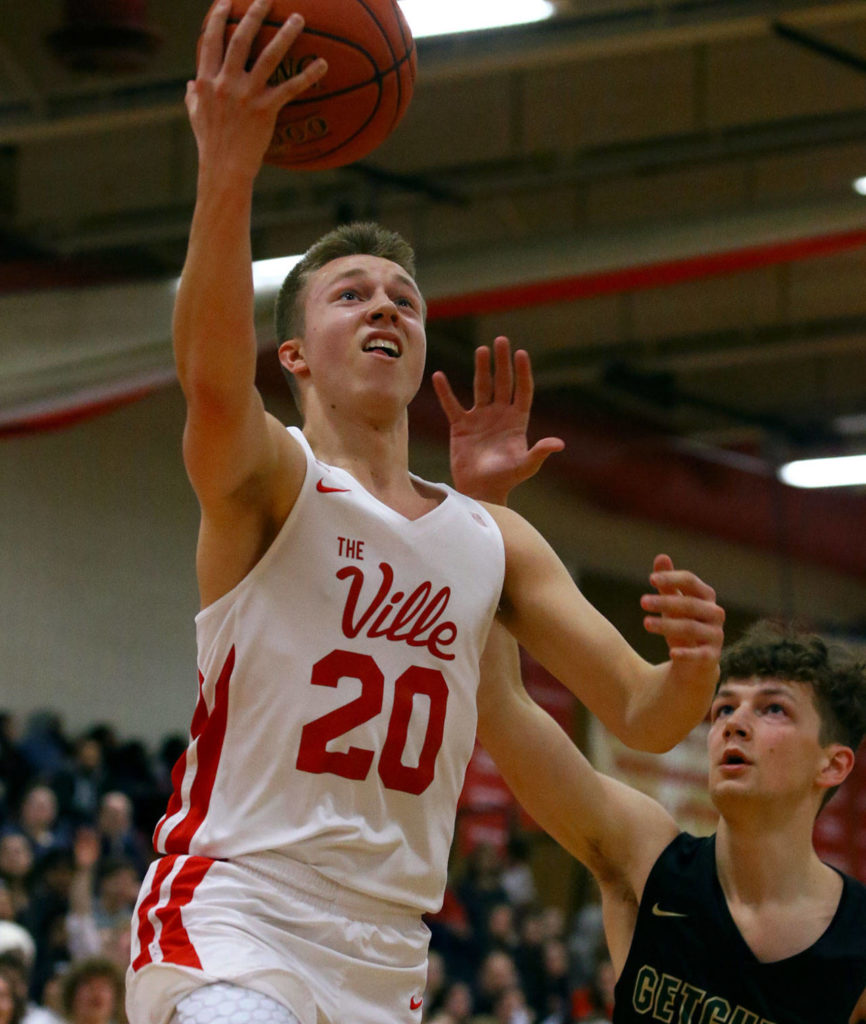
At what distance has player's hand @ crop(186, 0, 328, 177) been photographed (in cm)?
281

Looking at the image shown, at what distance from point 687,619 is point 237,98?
1270 mm

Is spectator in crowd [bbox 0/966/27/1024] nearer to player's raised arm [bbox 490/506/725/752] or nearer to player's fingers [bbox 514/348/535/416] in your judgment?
player's raised arm [bbox 490/506/725/752]

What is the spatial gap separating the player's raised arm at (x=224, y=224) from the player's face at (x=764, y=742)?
1820mm

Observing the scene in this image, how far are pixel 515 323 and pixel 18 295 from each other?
6844 millimetres

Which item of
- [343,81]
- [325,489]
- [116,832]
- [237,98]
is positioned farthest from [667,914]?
[116,832]

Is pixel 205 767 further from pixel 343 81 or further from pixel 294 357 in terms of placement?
pixel 343 81

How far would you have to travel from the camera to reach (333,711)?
3045 mm

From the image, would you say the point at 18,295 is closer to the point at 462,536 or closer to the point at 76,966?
the point at 76,966

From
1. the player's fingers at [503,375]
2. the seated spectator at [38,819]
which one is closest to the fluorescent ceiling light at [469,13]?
the seated spectator at [38,819]

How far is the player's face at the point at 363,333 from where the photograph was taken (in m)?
3.34

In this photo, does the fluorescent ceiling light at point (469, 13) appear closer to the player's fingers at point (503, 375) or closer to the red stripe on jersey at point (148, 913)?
the player's fingers at point (503, 375)

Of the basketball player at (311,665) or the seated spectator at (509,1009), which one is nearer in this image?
the basketball player at (311,665)

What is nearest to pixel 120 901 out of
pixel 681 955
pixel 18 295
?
pixel 18 295

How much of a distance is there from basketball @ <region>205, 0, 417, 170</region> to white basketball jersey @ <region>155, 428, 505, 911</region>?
73cm
